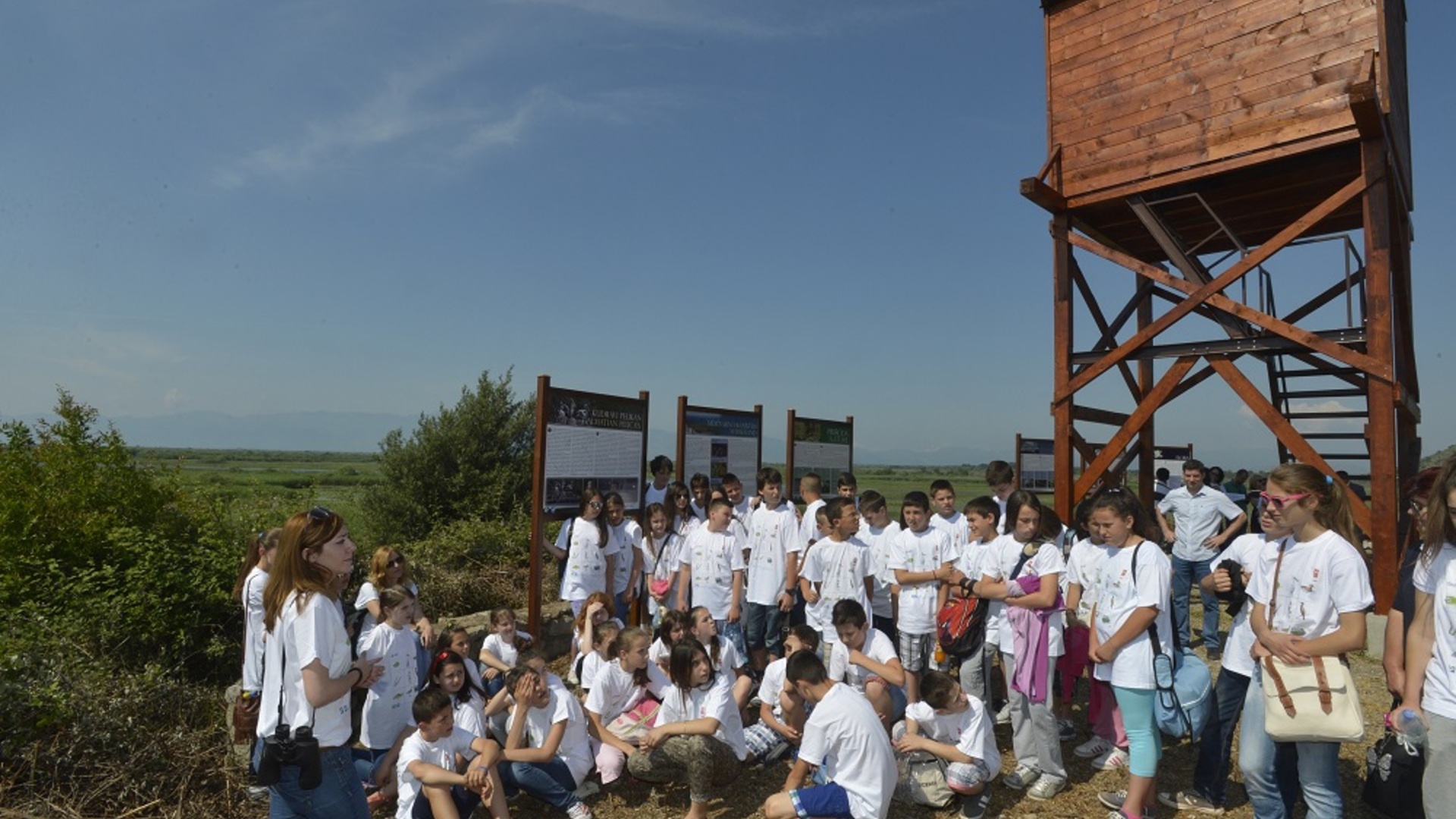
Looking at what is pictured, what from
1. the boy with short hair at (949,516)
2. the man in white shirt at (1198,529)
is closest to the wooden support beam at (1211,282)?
the man in white shirt at (1198,529)

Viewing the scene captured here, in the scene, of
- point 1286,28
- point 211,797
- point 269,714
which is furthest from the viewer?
point 1286,28

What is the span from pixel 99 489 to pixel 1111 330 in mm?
10937

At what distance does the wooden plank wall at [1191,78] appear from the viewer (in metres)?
7.95

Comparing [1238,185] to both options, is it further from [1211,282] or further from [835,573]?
[835,573]

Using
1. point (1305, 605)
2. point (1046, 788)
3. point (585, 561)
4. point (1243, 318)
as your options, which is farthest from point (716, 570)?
point (1243, 318)

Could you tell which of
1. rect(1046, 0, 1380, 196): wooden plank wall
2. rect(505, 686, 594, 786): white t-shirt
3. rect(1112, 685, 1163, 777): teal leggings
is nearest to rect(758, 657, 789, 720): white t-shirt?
rect(505, 686, 594, 786): white t-shirt

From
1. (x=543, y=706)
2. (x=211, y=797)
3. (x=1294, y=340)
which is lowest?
Answer: (x=211, y=797)

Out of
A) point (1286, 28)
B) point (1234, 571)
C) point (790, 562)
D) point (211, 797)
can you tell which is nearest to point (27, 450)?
point (211, 797)

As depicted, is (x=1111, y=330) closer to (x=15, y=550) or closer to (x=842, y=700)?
(x=842, y=700)

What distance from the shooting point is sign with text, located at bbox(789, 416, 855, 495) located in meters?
11.9

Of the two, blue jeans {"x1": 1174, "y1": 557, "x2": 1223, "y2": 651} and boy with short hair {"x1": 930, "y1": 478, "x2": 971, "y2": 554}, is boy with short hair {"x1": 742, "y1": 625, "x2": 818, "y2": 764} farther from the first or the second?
blue jeans {"x1": 1174, "y1": 557, "x2": 1223, "y2": 651}

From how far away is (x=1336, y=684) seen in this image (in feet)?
11.8

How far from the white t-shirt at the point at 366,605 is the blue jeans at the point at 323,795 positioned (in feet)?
7.13

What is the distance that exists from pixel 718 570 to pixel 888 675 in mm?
2171
